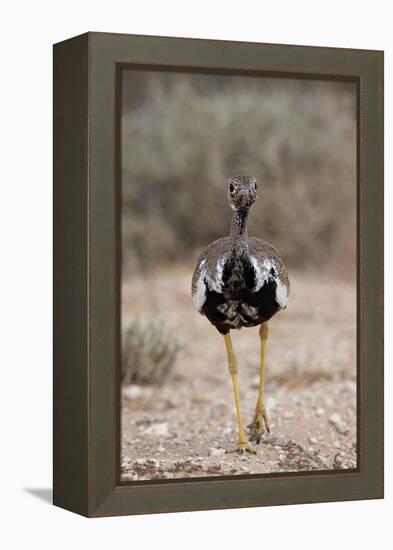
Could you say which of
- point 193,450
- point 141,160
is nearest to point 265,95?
point 141,160

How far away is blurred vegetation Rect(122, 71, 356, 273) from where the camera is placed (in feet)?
28.4

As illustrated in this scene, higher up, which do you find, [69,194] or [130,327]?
[69,194]

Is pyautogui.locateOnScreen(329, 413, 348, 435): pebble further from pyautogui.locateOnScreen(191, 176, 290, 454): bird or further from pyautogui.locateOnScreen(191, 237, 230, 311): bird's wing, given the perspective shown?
pyautogui.locateOnScreen(191, 237, 230, 311): bird's wing

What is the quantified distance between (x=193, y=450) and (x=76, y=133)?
147cm

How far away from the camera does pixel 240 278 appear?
14.9 feet

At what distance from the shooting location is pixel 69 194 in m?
4.43

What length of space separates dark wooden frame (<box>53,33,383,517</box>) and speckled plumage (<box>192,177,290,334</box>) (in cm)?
40

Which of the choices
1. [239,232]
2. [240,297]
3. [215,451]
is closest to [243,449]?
[215,451]

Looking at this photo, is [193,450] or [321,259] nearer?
[193,450]

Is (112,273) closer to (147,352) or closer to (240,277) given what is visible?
(240,277)

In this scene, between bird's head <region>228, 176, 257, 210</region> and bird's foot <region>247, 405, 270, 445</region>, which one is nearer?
bird's head <region>228, 176, 257, 210</region>

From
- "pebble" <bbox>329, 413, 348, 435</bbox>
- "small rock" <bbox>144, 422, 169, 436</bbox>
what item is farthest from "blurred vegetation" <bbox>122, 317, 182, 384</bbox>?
"pebble" <bbox>329, 413, 348, 435</bbox>

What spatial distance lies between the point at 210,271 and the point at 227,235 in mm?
4122

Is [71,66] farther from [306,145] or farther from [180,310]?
[306,145]
